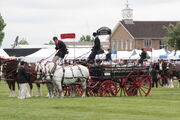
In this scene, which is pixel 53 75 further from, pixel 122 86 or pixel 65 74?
pixel 122 86

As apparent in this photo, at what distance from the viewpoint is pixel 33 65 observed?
30.0 meters

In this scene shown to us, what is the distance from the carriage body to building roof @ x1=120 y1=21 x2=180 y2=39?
82029 mm

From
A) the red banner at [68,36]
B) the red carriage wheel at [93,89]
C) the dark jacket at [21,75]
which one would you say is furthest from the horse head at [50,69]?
the red banner at [68,36]

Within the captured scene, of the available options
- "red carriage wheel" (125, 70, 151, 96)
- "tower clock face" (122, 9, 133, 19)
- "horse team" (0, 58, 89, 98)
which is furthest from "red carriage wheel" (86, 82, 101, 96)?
"tower clock face" (122, 9, 133, 19)

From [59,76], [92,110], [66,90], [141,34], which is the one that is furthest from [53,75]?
[141,34]

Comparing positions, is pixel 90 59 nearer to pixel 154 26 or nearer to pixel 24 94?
pixel 24 94

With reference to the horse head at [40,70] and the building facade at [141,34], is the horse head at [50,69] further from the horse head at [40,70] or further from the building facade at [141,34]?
the building facade at [141,34]

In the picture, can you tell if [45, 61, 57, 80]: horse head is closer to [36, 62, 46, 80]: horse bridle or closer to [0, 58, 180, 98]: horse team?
[0, 58, 180, 98]: horse team

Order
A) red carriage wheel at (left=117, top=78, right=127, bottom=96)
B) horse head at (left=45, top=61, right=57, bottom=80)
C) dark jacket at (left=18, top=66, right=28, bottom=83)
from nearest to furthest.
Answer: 1. horse head at (left=45, top=61, right=57, bottom=80)
2. dark jacket at (left=18, top=66, right=28, bottom=83)
3. red carriage wheel at (left=117, top=78, right=127, bottom=96)

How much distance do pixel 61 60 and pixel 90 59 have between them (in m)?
1.35

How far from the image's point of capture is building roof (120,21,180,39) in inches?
4409

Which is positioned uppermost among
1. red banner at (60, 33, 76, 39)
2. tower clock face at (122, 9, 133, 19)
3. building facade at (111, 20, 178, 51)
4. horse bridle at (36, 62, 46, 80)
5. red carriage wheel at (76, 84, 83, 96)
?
tower clock face at (122, 9, 133, 19)

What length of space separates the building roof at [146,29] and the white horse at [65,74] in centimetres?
8329

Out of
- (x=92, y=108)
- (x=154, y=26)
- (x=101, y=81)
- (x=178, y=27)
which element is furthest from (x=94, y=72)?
(x=154, y=26)
